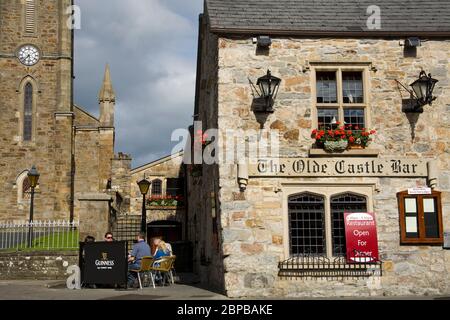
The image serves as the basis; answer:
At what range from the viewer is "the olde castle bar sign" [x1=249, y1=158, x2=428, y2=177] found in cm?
1395

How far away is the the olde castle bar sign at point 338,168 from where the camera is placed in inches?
549

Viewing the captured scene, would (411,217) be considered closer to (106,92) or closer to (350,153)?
(350,153)

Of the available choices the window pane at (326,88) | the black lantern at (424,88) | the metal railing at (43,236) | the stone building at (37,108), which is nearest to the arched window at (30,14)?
the stone building at (37,108)

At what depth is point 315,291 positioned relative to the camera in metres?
13.6

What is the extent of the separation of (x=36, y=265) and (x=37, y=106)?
79.2ft

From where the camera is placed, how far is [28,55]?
138 feet

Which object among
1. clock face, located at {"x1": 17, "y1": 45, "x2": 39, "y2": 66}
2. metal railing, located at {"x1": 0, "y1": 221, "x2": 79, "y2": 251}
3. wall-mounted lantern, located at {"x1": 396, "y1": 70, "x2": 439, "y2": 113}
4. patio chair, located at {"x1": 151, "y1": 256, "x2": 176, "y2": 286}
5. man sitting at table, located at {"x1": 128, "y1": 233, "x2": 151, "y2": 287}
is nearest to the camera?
wall-mounted lantern, located at {"x1": 396, "y1": 70, "x2": 439, "y2": 113}

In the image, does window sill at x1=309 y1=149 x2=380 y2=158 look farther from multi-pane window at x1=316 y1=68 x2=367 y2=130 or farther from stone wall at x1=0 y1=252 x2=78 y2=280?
stone wall at x1=0 y1=252 x2=78 y2=280

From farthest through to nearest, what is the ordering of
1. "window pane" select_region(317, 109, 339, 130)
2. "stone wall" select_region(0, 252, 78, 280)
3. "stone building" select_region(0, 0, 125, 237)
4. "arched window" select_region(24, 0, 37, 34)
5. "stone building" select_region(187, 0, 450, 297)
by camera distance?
"arched window" select_region(24, 0, 37, 34) < "stone building" select_region(0, 0, 125, 237) < "stone wall" select_region(0, 252, 78, 280) < "window pane" select_region(317, 109, 339, 130) < "stone building" select_region(187, 0, 450, 297)

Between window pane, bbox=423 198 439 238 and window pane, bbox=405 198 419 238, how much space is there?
0.23 metres

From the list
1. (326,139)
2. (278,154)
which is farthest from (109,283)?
(326,139)

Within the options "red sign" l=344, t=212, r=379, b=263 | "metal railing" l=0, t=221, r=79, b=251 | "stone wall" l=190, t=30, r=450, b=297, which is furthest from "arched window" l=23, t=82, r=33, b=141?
"red sign" l=344, t=212, r=379, b=263
